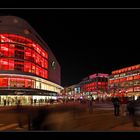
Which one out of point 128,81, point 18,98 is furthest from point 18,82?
point 128,81

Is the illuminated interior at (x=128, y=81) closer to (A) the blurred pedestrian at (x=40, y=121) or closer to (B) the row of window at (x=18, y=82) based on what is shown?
(B) the row of window at (x=18, y=82)

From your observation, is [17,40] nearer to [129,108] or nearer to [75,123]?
[129,108]

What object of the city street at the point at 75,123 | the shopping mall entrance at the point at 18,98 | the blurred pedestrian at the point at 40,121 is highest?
the shopping mall entrance at the point at 18,98

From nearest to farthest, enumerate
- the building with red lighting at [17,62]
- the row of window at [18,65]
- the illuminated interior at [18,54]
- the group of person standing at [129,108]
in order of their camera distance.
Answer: the group of person standing at [129,108]
the building with red lighting at [17,62]
the row of window at [18,65]
the illuminated interior at [18,54]

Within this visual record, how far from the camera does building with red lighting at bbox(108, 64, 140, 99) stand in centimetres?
15038

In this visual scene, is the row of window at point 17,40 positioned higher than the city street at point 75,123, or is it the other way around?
the row of window at point 17,40

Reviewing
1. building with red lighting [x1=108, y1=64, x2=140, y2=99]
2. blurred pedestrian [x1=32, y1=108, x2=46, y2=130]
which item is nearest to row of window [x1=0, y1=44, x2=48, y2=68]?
blurred pedestrian [x1=32, y1=108, x2=46, y2=130]

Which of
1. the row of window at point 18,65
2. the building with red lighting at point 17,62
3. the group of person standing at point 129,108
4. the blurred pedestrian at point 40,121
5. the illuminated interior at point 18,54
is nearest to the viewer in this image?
the blurred pedestrian at point 40,121

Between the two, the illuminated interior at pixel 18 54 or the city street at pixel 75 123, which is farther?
the illuminated interior at pixel 18 54

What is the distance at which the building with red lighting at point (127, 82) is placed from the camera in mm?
150375

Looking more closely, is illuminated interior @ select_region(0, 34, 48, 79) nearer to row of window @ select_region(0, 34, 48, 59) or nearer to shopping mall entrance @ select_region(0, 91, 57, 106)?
row of window @ select_region(0, 34, 48, 59)

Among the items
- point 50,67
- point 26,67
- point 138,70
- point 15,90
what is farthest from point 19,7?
point 138,70

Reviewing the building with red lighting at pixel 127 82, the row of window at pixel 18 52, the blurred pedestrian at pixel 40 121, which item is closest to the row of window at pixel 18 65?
the row of window at pixel 18 52
